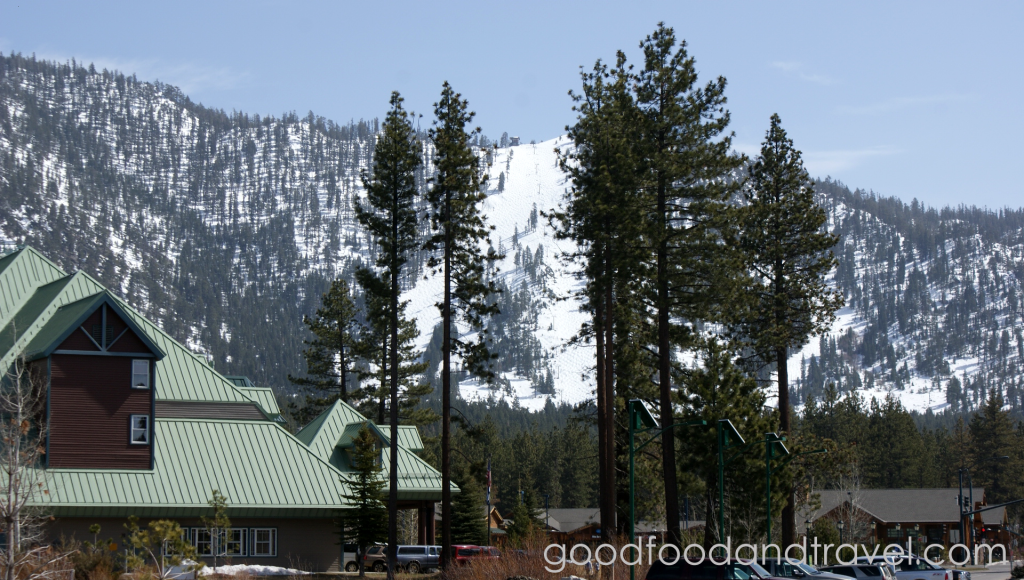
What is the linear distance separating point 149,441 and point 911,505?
257ft

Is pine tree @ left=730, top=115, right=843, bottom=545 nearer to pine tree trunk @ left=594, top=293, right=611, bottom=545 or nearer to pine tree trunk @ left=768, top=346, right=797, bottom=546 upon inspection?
pine tree trunk @ left=768, top=346, right=797, bottom=546

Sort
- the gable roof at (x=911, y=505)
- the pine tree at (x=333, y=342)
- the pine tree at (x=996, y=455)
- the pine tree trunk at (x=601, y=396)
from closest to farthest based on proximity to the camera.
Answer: the pine tree trunk at (x=601, y=396)
the pine tree at (x=333, y=342)
the gable roof at (x=911, y=505)
the pine tree at (x=996, y=455)

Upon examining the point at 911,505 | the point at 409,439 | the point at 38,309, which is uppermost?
the point at 38,309

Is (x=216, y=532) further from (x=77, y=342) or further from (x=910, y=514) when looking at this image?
(x=910, y=514)

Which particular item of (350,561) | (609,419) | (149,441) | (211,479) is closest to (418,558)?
(350,561)

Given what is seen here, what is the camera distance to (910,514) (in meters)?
96.4

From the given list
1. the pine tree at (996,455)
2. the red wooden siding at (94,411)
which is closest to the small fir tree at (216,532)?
the red wooden siding at (94,411)

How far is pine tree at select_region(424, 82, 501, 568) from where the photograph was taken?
42.8 metres

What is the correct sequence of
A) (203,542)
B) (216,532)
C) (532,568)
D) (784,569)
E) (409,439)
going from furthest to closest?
(409,439), (203,542), (216,532), (784,569), (532,568)

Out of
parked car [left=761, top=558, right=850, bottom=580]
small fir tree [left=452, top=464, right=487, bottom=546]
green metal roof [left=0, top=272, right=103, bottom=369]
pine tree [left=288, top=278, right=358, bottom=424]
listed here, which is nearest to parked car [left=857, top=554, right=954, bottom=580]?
parked car [left=761, top=558, right=850, bottom=580]

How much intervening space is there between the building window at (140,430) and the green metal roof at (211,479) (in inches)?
47.2

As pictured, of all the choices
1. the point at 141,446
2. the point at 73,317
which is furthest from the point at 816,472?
the point at 73,317

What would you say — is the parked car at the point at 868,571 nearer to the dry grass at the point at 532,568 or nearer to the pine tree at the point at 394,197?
the dry grass at the point at 532,568

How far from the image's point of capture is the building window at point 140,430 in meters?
41.6
